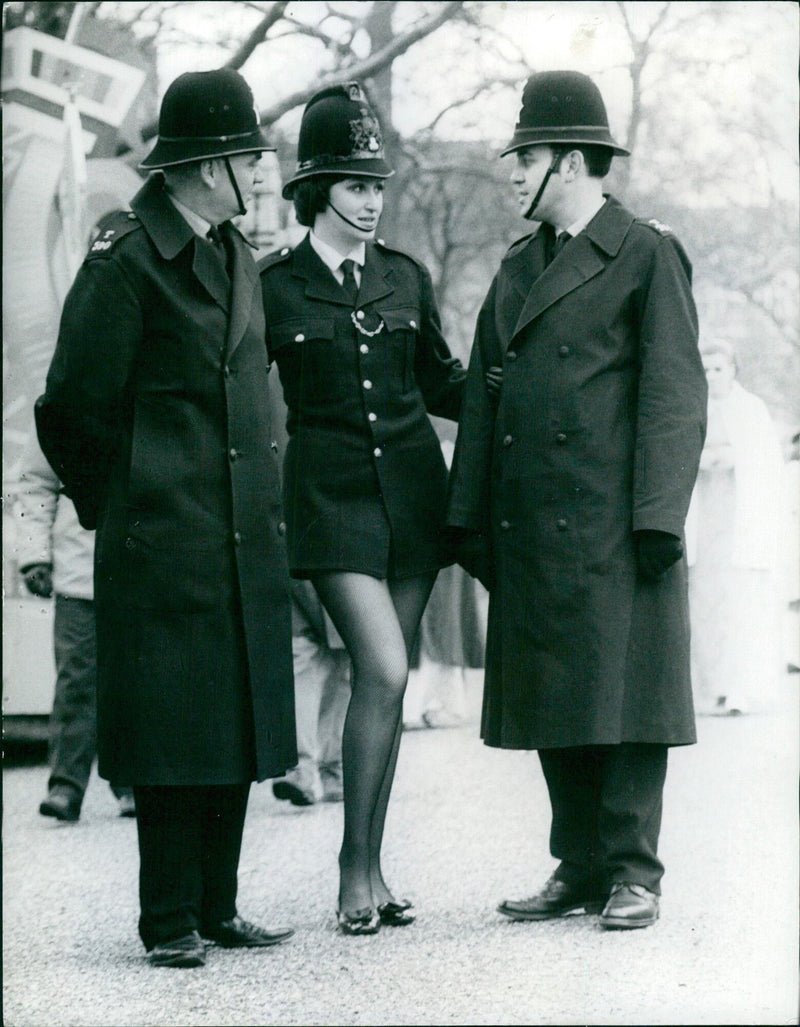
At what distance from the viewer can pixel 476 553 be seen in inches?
192

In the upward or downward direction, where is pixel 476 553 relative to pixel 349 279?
downward

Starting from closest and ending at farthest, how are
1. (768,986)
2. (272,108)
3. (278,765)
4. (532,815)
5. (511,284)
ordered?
(768,986)
(278,765)
(511,284)
(272,108)
(532,815)

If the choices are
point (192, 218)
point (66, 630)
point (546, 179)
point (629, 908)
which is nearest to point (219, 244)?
point (192, 218)

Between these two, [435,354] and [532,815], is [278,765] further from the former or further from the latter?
[532,815]

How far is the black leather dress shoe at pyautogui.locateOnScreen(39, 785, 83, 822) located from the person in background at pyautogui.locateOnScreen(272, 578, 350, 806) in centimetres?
69

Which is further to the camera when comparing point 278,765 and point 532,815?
point 532,815

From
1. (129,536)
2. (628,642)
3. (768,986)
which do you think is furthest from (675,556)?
(129,536)

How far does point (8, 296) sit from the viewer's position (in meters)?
6.59

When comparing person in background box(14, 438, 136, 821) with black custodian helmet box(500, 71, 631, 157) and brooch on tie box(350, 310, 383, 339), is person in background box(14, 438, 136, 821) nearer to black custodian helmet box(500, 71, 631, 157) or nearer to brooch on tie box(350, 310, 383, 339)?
brooch on tie box(350, 310, 383, 339)

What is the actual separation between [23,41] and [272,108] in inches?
37.5

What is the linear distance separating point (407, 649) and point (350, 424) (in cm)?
61

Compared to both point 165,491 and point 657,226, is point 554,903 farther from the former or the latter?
point 657,226

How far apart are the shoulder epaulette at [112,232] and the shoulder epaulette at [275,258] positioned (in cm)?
50

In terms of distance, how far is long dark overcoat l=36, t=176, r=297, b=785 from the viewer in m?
4.38
